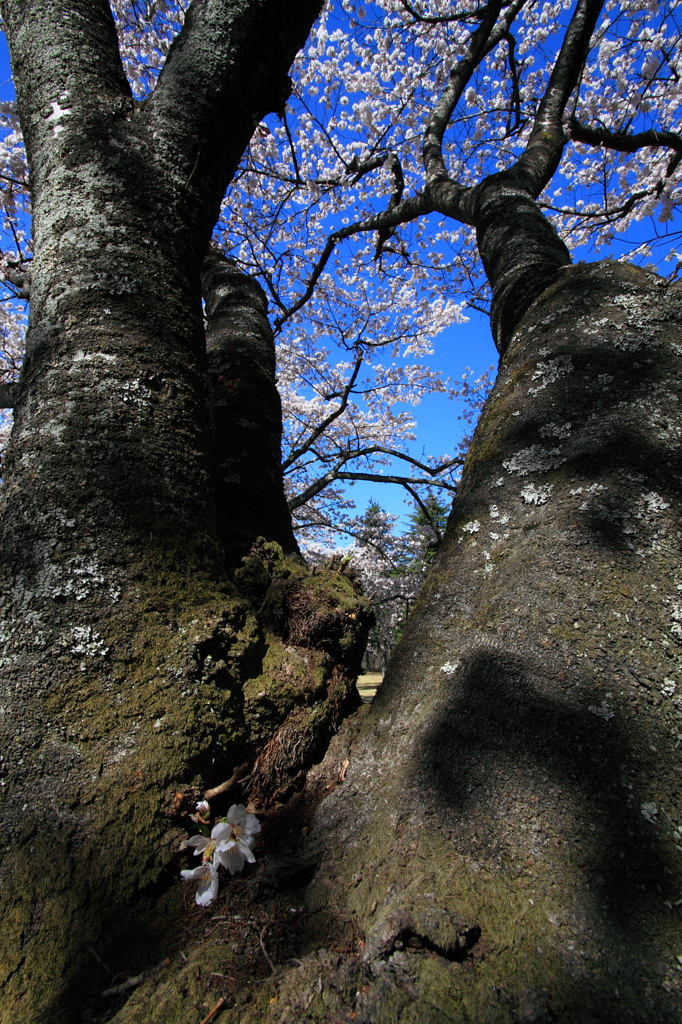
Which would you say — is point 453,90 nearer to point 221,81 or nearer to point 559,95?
point 559,95

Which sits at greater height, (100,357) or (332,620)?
(100,357)

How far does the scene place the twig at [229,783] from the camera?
3.33 ft

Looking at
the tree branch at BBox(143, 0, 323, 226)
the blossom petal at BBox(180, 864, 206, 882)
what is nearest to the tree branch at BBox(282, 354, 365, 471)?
the tree branch at BBox(143, 0, 323, 226)

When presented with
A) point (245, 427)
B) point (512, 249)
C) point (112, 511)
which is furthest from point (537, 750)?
point (512, 249)

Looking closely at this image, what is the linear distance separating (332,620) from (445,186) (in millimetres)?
3759

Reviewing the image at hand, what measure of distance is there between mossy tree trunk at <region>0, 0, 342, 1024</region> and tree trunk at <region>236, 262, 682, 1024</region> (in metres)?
0.32

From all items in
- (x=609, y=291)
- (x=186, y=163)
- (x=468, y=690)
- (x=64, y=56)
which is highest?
(x=64, y=56)

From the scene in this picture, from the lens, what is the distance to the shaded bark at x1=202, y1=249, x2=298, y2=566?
1.83 m

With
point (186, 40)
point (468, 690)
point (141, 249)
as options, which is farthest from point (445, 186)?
point (468, 690)

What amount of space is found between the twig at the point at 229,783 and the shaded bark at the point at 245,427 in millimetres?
618

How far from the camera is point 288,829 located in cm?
104

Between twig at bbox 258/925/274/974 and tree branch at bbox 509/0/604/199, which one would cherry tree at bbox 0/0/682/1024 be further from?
tree branch at bbox 509/0/604/199

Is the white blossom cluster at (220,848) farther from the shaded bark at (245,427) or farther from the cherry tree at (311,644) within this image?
the shaded bark at (245,427)

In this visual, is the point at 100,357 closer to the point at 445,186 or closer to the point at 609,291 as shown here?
the point at 609,291
